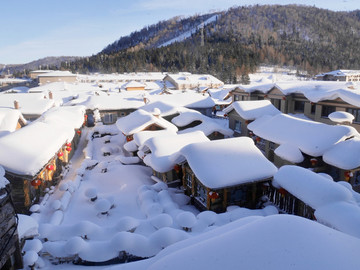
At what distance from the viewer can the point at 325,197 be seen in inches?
432

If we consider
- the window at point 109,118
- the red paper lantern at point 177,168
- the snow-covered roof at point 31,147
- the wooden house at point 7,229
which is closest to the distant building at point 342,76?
the window at point 109,118

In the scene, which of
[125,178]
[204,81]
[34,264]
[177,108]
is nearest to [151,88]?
[204,81]

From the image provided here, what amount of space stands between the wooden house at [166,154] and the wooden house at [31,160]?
616cm

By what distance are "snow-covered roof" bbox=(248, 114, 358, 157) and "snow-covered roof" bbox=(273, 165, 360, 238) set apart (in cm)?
590

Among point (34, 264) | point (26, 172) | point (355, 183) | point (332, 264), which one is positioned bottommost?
point (355, 183)

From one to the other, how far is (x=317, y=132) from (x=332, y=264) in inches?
638

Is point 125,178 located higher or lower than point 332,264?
lower

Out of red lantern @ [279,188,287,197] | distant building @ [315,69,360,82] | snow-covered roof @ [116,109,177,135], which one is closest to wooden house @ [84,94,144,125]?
snow-covered roof @ [116,109,177,135]

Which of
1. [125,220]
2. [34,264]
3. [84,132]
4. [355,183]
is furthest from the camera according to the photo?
[84,132]

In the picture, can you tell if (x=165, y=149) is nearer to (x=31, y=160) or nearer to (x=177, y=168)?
(x=177, y=168)

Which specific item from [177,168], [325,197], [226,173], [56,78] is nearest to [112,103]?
[177,168]

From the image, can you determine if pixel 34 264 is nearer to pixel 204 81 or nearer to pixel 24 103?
pixel 24 103

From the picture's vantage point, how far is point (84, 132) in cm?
3566

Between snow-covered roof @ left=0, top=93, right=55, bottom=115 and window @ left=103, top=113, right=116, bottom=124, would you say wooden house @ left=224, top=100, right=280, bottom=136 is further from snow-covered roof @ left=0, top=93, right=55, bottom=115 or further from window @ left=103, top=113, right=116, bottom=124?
Result: snow-covered roof @ left=0, top=93, right=55, bottom=115
